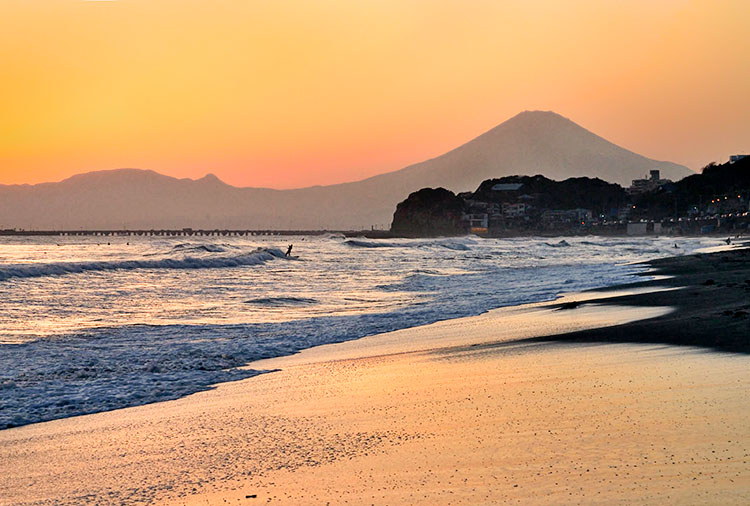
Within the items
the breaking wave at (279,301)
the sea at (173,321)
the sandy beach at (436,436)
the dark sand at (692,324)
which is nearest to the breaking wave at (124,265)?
the sea at (173,321)

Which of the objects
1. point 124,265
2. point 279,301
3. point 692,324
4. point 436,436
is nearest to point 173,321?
point 279,301

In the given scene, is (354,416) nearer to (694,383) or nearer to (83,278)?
(694,383)

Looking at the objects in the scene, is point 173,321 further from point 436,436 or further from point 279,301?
point 436,436

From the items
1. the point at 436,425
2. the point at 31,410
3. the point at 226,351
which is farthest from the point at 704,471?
the point at 226,351

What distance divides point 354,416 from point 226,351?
17.2ft

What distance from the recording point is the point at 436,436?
203 inches

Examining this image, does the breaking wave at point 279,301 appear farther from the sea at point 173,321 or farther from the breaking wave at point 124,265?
the breaking wave at point 124,265

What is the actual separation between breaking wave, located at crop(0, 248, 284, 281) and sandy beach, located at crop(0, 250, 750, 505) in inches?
989

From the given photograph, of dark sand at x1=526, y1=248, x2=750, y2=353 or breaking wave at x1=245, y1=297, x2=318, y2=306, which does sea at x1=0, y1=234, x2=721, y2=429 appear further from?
dark sand at x1=526, y1=248, x2=750, y2=353

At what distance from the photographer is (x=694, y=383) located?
253 inches

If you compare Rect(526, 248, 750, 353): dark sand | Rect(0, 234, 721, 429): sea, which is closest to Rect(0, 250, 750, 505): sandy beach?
Rect(526, 248, 750, 353): dark sand

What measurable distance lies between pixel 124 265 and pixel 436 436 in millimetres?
37267

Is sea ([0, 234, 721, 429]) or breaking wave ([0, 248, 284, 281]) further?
breaking wave ([0, 248, 284, 281])

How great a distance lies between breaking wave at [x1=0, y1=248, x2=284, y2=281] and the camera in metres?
30.5
